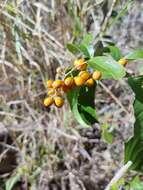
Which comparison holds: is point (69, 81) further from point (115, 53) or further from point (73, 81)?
point (115, 53)

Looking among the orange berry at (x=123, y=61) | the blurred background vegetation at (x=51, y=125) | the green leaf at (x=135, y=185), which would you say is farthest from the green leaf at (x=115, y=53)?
the blurred background vegetation at (x=51, y=125)

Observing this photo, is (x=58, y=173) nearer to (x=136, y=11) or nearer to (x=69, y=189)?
(x=69, y=189)

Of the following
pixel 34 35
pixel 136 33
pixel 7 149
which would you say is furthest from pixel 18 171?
pixel 136 33

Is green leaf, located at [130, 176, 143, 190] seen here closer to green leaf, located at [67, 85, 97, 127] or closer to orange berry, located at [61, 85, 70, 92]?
green leaf, located at [67, 85, 97, 127]

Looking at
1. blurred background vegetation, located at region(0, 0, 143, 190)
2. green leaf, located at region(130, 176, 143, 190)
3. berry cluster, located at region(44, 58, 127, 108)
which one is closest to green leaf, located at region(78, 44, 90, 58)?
berry cluster, located at region(44, 58, 127, 108)

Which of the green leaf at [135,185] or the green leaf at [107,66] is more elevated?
the green leaf at [107,66]

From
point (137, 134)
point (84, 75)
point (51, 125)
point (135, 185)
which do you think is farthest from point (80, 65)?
point (51, 125)

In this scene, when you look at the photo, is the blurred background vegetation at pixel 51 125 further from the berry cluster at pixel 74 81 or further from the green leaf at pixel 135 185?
the berry cluster at pixel 74 81
